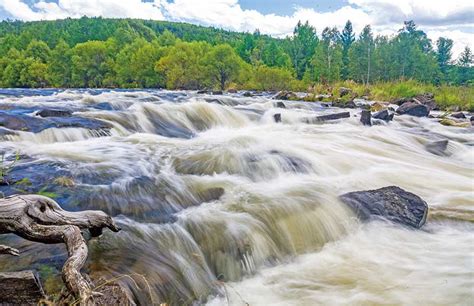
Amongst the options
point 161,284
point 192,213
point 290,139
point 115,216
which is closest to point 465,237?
point 192,213

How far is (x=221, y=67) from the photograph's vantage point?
43.5 metres

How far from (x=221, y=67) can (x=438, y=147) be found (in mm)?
33803

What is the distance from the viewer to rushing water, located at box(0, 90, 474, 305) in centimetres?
422

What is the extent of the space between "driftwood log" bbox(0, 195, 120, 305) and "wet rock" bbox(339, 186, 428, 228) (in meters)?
4.30

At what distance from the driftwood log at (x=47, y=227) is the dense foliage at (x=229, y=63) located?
116 ft

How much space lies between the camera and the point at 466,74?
3046 inches

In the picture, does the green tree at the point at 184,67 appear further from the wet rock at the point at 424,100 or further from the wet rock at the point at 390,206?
the wet rock at the point at 390,206

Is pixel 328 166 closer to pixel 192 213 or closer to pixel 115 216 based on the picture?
pixel 192 213

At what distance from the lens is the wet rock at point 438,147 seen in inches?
457

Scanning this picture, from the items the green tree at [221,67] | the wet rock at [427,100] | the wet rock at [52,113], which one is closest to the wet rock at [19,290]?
the wet rock at [52,113]

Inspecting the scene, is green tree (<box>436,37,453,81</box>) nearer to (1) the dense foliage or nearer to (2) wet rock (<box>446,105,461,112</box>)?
(1) the dense foliage

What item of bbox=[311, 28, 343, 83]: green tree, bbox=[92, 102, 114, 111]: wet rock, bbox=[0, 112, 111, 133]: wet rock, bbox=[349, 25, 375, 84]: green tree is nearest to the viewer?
bbox=[0, 112, 111, 133]: wet rock

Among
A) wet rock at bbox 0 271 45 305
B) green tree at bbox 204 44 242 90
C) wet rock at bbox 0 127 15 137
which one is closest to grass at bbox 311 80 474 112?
green tree at bbox 204 44 242 90

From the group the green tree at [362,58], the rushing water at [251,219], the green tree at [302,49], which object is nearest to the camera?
the rushing water at [251,219]
